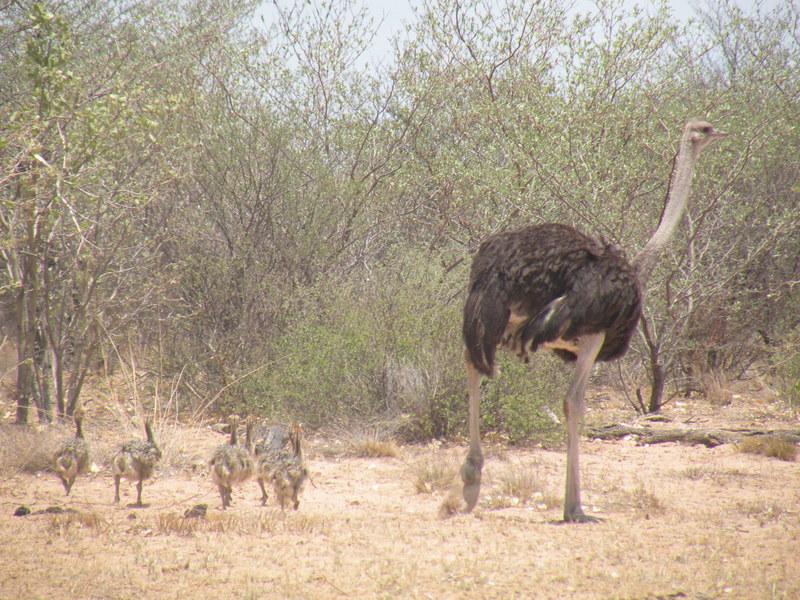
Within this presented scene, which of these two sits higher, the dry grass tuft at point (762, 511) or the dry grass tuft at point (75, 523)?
the dry grass tuft at point (75, 523)

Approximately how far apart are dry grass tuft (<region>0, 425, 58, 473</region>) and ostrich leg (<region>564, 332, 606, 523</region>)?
169 inches

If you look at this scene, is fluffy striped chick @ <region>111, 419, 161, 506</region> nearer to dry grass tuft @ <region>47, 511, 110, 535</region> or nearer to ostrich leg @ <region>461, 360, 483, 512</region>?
Answer: dry grass tuft @ <region>47, 511, 110, 535</region>

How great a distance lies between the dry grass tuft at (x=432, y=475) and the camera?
6246 millimetres

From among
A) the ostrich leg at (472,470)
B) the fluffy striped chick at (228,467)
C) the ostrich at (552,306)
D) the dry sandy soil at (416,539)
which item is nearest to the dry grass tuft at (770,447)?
the dry sandy soil at (416,539)

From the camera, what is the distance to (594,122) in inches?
389

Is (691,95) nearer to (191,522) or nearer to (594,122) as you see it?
(594,122)

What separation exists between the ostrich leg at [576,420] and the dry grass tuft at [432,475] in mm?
1433

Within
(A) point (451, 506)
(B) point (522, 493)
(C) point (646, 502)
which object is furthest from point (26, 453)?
(C) point (646, 502)

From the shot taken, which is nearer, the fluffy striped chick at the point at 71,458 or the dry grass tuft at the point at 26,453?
the fluffy striped chick at the point at 71,458

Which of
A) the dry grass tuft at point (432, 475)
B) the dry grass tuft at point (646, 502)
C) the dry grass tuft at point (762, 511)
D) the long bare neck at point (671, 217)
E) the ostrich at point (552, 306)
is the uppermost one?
the long bare neck at point (671, 217)

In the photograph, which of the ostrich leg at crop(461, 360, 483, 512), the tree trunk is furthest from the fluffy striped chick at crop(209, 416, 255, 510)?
the tree trunk

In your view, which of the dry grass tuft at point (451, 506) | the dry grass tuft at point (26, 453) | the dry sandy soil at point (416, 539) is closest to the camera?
the dry sandy soil at point (416, 539)

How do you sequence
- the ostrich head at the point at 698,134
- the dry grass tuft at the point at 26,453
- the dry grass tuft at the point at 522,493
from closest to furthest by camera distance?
the dry grass tuft at the point at 522,493 < the ostrich head at the point at 698,134 < the dry grass tuft at the point at 26,453

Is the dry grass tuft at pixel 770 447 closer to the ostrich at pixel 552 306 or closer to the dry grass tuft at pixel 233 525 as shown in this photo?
the ostrich at pixel 552 306
